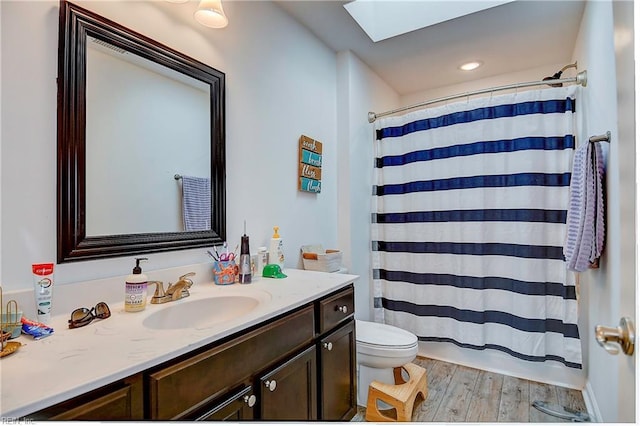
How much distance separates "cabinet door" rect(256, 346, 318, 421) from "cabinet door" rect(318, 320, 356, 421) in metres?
0.07

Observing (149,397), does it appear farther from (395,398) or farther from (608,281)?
(608,281)

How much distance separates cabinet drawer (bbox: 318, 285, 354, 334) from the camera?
56.0 inches

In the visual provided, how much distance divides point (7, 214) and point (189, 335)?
0.64 metres

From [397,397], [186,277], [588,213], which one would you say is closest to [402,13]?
[588,213]

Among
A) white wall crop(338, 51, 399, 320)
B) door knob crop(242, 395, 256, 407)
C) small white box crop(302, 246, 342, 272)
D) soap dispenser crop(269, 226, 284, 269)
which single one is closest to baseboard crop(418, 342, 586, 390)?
white wall crop(338, 51, 399, 320)

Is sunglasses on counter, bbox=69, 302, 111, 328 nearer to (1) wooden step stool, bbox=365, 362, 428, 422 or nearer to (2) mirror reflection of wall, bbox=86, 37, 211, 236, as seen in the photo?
(2) mirror reflection of wall, bbox=86, 37, 211, 236

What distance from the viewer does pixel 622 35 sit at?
0.72 metres

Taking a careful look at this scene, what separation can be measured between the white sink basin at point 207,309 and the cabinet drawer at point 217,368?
17cm

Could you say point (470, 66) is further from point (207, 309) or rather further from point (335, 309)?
point (207, 309)

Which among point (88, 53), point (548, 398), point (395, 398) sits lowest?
point (548, 398)

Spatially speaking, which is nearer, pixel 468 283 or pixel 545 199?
pixel 545 199

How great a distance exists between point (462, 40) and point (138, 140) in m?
2.23

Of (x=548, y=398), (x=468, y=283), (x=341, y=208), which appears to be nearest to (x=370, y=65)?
(x=341, y=208)

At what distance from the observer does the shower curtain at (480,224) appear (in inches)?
82.7
